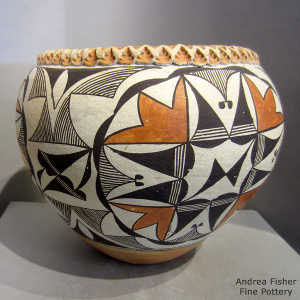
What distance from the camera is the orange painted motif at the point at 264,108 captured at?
67 cm

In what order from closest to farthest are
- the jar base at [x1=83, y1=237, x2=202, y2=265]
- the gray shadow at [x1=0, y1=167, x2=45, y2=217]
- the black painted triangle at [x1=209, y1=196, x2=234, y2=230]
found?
the black painted triangle at [x1=209, y1=196, x2=234, y2=230] → the jar base at [x1=83, y1=237, x2=202, y2=265] → the gray shadow at [x1=0, y1=167, x2=45, y2=217]

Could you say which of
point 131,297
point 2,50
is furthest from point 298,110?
point 2,50

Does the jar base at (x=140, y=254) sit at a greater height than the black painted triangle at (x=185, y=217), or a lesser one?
lesser

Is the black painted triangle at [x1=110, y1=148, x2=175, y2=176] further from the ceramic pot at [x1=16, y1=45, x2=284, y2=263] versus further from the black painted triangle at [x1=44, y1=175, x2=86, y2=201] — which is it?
the black painted triangle at [x1=44, y1=175, x2=86, y2=201]

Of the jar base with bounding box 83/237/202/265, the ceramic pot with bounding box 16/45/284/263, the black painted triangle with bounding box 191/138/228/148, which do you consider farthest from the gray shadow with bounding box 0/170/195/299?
the black painted triangle with bounding box 191/138/228/148

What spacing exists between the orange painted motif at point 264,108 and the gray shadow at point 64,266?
0.40 m

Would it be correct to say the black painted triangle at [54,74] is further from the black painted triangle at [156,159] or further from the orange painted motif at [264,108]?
the orange painted motif at [264,108]

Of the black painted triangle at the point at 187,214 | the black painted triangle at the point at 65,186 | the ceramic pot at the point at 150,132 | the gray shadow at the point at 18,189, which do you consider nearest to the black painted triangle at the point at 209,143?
the ceramic pot at the point at 150,132

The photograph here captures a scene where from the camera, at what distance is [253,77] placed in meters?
0.69

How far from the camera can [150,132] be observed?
1.98 ft

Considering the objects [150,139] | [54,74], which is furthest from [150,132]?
[54,74]

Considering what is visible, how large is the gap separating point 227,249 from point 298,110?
1.63 ft

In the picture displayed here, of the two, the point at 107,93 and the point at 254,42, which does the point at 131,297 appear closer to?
the point at 107,93

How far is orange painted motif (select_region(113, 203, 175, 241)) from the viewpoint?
679mm
